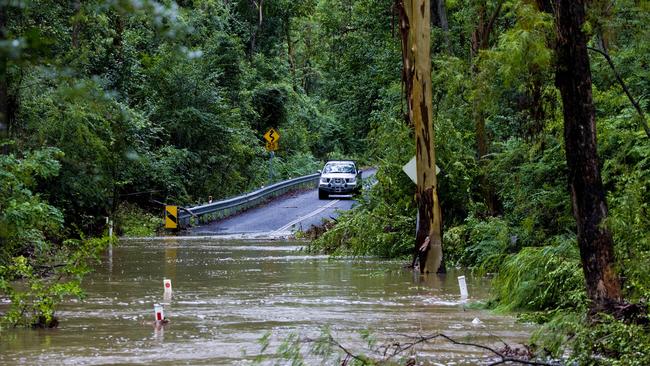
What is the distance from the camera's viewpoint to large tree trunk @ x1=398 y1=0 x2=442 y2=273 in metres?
19.8

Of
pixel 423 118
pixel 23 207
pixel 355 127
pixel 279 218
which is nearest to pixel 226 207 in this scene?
pixel 279 218

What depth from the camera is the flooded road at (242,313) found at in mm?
10344

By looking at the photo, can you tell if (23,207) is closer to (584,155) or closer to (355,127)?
(584,155)

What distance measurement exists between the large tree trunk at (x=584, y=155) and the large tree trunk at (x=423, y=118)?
9688 millimetres

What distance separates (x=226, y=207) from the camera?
3925 centimetres

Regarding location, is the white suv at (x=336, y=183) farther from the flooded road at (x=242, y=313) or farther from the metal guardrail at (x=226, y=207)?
the flooded road at (x=242, y=313)

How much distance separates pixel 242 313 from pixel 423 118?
767cm

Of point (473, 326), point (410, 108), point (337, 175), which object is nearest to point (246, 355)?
point (473, 326)

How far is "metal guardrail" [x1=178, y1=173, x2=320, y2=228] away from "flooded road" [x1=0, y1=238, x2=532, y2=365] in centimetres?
1300

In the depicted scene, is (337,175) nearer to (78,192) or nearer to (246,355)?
(78,192)

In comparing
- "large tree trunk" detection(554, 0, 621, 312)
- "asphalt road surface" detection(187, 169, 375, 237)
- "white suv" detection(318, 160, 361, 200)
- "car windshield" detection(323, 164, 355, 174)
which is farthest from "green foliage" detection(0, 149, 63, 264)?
"car windshield" detection(323, 164, 355, 174)

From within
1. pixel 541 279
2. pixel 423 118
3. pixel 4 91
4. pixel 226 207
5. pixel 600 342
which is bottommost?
pixel 600 342

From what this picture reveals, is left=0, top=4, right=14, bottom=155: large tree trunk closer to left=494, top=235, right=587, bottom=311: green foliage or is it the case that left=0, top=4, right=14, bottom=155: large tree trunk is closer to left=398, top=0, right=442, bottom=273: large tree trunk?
left=494, top=235, right=587, bottom=311: green foliage

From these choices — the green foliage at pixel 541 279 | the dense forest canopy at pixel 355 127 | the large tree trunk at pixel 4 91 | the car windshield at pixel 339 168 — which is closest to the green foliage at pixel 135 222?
the dense forest canopy at pixel 355 127
